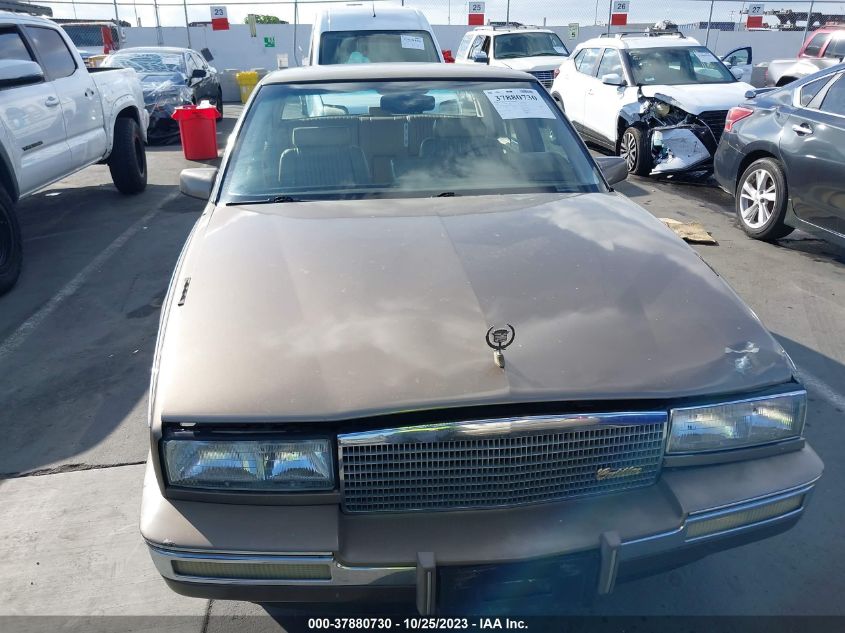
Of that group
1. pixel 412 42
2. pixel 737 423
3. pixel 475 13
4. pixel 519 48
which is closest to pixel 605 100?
pixel 412 42

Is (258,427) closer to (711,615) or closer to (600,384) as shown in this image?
(600,384)

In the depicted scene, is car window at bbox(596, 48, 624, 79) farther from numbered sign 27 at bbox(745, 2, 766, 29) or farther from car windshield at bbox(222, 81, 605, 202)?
numbered sign 27 at bbox(745, 2, 766, 29)

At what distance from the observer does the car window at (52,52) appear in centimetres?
640

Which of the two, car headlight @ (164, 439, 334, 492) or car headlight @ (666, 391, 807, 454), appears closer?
car headlight @ (164, 439, 334, 492)

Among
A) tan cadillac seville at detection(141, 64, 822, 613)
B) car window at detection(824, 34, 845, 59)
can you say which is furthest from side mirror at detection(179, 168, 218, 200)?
car window at detection(824, 34, 845, 59)

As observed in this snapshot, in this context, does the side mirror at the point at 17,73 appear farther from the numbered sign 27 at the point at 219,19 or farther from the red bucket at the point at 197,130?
the numbered sign 27 at the point at 219,19

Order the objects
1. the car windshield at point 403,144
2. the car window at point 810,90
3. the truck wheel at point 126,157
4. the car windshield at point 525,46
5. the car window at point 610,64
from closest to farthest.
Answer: the car windshield at point 403,144
the car window at point 810,90
the truck wheel at point 126,157
the car window at point 610,64
the car windshield at point 525,46

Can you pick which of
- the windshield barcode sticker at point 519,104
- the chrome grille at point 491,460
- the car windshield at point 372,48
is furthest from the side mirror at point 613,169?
the car windshield at point 372,48

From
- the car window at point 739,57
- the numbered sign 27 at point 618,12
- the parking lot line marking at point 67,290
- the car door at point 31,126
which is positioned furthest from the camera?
the numbered sign 27 at point 618,12

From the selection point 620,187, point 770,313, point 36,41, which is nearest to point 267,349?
point 770,313

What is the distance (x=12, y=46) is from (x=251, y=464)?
240 inches

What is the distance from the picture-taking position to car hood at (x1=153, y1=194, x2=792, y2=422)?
181 cm

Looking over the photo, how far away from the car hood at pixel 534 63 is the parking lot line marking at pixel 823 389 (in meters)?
10.5

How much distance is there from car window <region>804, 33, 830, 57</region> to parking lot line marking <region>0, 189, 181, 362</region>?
1210cm
